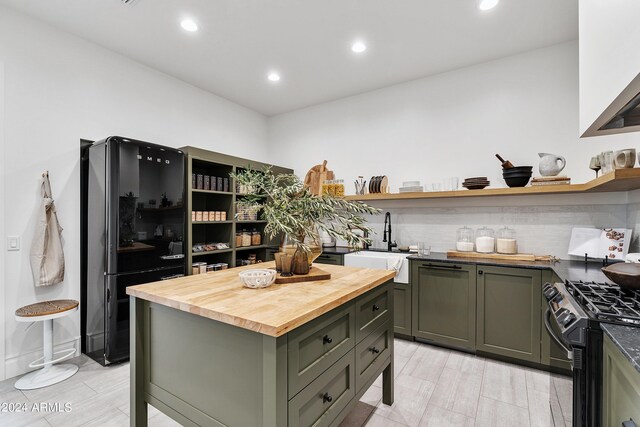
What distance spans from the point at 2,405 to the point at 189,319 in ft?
6.31

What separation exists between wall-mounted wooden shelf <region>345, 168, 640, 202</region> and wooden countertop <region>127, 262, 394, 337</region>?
1.55 metres

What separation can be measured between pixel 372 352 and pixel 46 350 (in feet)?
8.65

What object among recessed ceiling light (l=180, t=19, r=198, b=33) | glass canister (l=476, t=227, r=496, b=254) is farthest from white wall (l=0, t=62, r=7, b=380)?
glass canister (l=476, t=227, r=496, b=254)

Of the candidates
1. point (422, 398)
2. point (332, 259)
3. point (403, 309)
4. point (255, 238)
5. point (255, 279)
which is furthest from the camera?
point (255, 238)

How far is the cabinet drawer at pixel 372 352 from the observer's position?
5.45 ft

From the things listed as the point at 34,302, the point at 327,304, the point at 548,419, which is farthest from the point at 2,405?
the point at 548,419

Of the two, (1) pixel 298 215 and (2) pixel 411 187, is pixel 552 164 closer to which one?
(2) pixel 411 187

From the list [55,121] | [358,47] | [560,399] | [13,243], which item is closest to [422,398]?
[560,399]

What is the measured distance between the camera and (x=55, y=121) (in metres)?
2.70

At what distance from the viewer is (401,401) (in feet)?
7.05

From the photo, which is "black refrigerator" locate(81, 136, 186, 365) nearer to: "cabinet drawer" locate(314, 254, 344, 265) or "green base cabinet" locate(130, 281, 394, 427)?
"green base cabinet" locate(130, 281, 394, 427)

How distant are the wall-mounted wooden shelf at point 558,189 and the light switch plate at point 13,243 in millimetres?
3259

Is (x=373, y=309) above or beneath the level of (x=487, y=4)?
beneath

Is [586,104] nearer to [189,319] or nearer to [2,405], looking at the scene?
[189,319]
